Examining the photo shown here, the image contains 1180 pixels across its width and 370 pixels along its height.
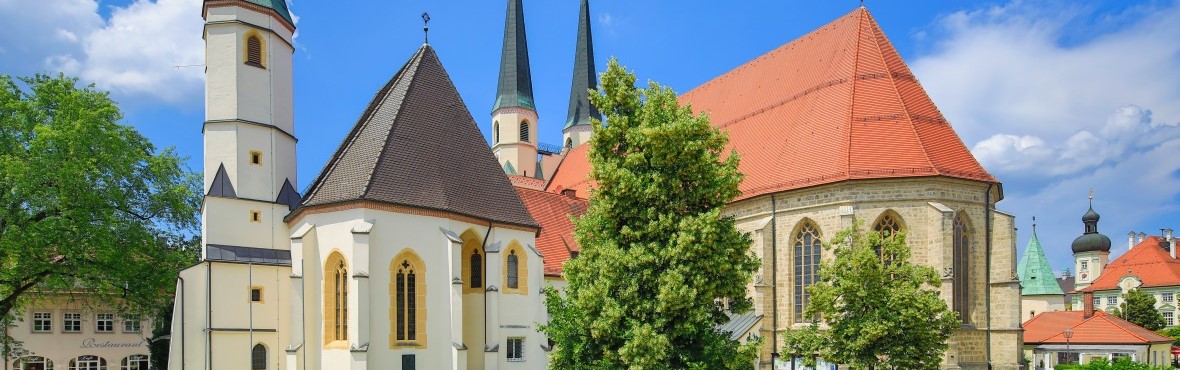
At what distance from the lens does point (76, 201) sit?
20406 mm

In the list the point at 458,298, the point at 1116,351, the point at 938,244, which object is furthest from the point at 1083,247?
the point at 458,298

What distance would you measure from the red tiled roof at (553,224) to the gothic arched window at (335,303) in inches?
291

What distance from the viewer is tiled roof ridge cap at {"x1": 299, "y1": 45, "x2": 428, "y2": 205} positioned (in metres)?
20.3

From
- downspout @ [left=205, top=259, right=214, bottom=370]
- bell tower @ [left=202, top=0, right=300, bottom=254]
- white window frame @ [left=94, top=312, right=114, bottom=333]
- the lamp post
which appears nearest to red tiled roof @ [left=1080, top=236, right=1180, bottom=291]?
the lamp post

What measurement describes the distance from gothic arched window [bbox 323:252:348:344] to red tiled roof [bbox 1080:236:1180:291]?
2608 inches

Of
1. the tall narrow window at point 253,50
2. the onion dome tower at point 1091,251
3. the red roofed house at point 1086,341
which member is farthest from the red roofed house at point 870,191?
the onion dome tower at point 1091,251

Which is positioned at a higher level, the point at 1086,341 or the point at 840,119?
the point at 840,119

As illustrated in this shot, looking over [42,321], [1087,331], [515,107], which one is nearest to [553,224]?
[42,321]

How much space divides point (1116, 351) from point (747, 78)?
2287 cm

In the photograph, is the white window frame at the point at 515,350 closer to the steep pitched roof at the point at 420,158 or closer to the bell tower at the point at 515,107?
the steep pitched roof at the point at 420,158

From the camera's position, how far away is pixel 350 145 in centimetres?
2045

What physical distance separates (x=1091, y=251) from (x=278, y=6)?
82.8m

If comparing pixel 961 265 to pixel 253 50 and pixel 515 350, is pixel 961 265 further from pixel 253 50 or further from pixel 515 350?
pixel 253 50

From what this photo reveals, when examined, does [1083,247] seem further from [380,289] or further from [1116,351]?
[380,289]
